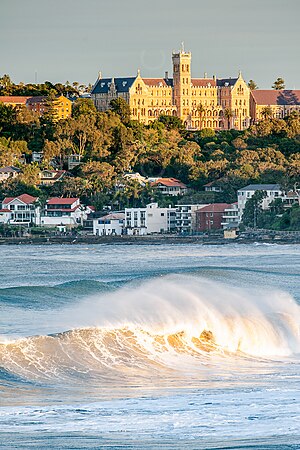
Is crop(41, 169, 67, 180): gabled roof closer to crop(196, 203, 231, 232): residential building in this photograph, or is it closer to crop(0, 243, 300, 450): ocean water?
crop(196, 203, 231, 232): residential building

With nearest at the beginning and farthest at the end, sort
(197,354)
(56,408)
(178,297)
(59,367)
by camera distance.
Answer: (56,408)
(59,367)
(197,354)
(178,297)

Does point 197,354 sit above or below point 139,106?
below

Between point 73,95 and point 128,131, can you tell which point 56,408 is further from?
point 73,95

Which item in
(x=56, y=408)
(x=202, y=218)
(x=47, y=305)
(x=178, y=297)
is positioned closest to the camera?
(x=56, y=408)

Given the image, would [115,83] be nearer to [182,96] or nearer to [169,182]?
[182,96]

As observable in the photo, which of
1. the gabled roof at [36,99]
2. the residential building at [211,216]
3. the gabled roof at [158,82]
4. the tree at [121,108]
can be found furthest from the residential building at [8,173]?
the gabled roof at [158,82]

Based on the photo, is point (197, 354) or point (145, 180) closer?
point (197, 354)

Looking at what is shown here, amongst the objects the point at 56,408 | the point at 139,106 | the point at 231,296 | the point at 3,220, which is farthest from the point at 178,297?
the point at 139,106
